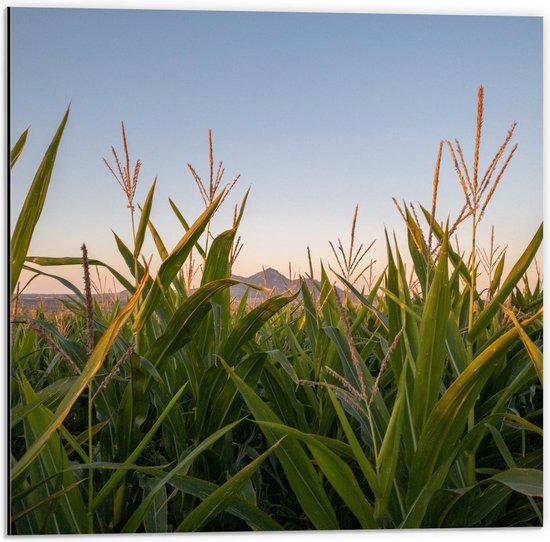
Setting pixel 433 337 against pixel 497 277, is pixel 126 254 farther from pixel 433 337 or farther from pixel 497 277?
pixel 497 277

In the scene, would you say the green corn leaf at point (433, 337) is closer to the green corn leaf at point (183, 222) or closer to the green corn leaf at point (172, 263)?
the green corn leaf at point (172, 263)

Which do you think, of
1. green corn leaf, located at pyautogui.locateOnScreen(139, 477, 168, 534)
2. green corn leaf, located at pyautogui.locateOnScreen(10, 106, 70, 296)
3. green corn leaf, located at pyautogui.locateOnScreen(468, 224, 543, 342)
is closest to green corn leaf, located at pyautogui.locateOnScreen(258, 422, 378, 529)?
green corn leaf, located at pyautogui.locateOnScreen(139, 477, 168, 534)

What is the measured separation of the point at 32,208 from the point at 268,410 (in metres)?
0.51

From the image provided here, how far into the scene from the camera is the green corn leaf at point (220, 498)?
0.94 m

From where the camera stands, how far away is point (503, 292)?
1.11m

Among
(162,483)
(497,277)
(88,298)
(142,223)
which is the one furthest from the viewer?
(497,277)

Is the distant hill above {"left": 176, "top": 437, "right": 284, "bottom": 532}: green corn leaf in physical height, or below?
above

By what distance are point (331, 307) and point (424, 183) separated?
417 mm

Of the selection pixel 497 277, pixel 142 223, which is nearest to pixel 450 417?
pixel 497 277

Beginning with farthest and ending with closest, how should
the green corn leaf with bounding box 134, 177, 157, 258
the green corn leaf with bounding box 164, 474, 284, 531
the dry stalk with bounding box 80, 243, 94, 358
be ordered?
the green corn leaf with bounding box 134, 177, 157, 258
the green corn leaf with bounding box 164, 474, 284, 531
the dry stalk with bounding box 80, 243, 94, 358

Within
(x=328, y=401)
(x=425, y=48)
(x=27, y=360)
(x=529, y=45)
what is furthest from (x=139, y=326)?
(x=529, y=45)

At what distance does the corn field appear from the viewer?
0.96 metres

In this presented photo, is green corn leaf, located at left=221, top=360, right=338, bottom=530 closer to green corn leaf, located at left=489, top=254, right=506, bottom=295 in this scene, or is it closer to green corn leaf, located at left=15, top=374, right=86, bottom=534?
green corn leaf, located at left=15, top=374, right=86, bottom=534

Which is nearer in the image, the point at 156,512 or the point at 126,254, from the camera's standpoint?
the point at 156,512
